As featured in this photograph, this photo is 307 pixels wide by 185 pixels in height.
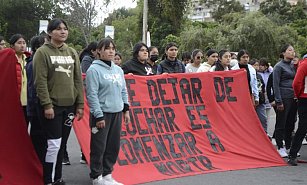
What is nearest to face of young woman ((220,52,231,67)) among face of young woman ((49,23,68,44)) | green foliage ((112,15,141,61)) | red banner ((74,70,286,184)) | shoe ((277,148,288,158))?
red banner ((74,70,286,184))

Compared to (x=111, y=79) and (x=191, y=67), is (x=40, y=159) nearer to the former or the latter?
(x=111, y=79)

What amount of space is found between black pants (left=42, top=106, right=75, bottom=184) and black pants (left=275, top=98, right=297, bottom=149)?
154 inches

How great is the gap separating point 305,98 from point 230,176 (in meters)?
1.79

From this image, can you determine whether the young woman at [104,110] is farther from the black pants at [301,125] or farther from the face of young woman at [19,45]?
the black pants at [301,125]

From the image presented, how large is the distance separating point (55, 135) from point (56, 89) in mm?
495

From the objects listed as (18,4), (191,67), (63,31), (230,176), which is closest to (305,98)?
(230,176)

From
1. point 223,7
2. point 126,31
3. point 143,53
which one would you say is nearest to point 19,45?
point 143,53

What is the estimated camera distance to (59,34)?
5.42 meters

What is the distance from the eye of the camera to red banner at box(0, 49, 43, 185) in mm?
5562

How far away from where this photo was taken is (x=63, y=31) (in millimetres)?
5457

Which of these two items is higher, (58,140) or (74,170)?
(58,140)

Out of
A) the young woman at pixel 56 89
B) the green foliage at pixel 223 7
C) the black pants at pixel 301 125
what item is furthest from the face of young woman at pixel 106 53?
the green foliage at pixel 223 7

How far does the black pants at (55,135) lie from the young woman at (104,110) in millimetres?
302

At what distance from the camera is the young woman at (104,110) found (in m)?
5.66
